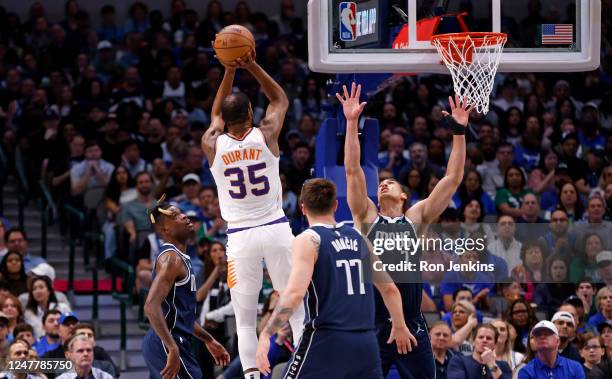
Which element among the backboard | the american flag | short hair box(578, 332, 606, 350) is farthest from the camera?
short hair box(578, 332, 606, 350)

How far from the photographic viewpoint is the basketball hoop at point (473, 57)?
32.7 ft

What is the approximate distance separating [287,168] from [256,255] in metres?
7.81

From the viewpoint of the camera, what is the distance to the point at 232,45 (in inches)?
349

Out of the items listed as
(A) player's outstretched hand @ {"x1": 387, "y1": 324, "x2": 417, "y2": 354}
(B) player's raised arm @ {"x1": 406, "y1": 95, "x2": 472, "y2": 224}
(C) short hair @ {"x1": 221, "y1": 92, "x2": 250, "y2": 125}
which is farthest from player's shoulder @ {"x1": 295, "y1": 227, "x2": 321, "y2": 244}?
(B) player's raised arm @ {"x1": 406, "y1": 95, "x2": 472, "y2": 224}

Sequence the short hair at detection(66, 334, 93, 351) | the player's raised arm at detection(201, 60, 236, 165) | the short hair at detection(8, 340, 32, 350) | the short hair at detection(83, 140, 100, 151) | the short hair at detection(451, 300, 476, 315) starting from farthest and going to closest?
the short hair at detection(83, 140, 100, 151) < the short hair at detection(451, 300, 476, 315) < the short hair at detection(8, 340, 32, 350) < the short hair at detection(66, 334, 93, 351) < the player's raised arm at detection(201, 60, 236, 165)

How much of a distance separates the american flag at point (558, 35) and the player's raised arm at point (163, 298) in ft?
12.0

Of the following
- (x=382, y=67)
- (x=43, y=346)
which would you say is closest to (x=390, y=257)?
(x=382, y=67)

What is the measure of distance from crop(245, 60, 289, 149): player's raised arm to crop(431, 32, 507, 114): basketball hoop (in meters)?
1.59

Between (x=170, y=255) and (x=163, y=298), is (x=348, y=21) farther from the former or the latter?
(x=163, y=298)

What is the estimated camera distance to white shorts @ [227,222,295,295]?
351 inches

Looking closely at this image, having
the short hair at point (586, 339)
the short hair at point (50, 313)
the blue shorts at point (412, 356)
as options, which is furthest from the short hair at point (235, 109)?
the short hair at point (586, 339)

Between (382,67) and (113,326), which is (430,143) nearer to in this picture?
(113,326)

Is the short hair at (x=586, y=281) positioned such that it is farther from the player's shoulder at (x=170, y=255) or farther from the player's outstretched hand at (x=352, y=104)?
the player's shoulder at (x=170, y=255)

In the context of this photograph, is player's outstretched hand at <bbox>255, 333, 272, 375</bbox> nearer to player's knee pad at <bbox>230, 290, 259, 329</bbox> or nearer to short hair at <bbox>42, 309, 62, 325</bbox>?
player's knee pad at <bbox>230, 290, 259, 329</bbox>
